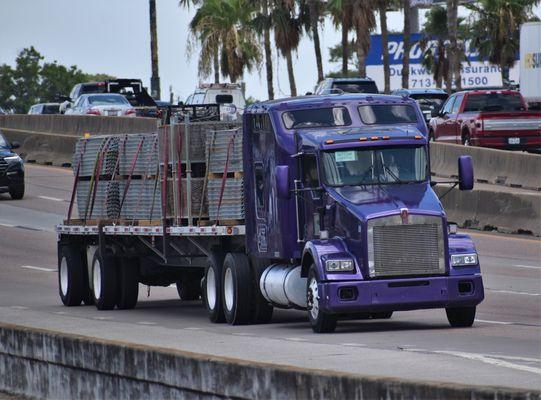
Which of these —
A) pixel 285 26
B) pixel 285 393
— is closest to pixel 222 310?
pixel 285 393

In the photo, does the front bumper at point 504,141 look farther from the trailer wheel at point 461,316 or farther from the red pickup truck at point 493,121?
the trailer wheel at point 461,316

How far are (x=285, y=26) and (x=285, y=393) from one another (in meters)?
65.5

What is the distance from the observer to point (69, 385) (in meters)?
13.4

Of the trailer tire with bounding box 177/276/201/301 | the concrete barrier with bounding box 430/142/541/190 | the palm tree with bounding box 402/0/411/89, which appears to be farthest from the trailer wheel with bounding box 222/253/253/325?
the palm tree with bounding box 402/0/411/89

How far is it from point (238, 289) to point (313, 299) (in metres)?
1.75

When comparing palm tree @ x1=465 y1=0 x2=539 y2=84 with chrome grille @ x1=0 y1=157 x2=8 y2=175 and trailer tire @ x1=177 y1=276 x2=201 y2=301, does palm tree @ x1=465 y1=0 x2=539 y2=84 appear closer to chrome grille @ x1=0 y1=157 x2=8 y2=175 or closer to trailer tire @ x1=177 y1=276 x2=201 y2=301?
chrome grille @ x1=0 y1=157 x2=8 y2=175

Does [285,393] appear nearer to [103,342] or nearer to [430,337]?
[103,342]

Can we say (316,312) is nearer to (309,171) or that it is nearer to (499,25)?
(309,171)

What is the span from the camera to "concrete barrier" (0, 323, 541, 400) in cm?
914

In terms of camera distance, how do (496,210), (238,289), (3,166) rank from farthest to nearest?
(3,166) → (496,210) → (238,289)

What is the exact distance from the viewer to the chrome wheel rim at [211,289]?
19.8 meters

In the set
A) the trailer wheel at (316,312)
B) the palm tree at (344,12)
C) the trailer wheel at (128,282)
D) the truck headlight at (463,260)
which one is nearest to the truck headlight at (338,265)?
the trailer wheel at (316,312)

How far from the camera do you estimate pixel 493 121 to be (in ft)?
138

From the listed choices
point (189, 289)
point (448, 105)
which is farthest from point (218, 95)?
point (189, 289)
